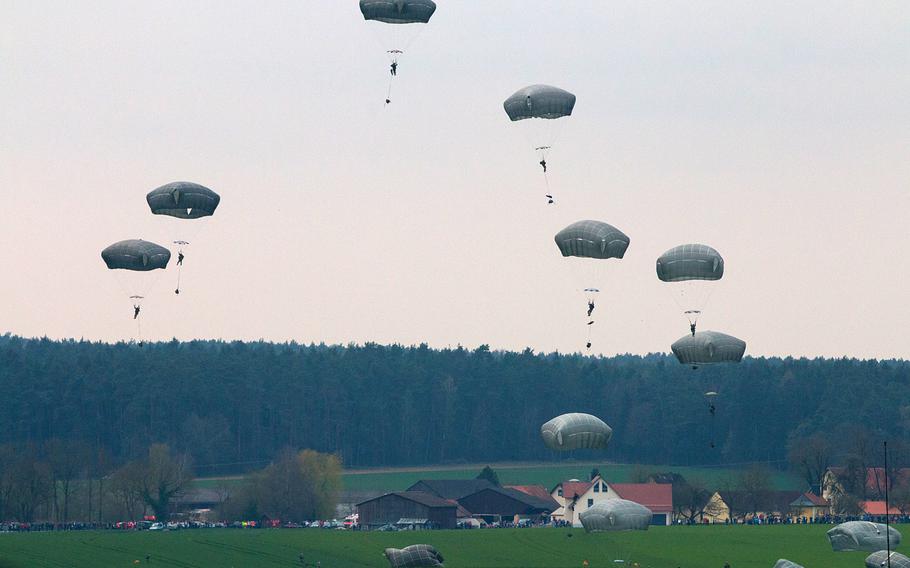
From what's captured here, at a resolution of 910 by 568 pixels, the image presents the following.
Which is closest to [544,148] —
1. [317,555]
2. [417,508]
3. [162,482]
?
[317,555]

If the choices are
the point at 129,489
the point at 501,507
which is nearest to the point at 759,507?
the point at 501,507

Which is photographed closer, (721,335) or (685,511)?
(721,335)

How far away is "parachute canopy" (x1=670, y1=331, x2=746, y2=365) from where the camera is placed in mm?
90062

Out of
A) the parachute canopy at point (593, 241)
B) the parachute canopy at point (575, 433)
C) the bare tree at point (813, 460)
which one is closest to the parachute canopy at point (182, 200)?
the parachute canopy at point (593, 241)

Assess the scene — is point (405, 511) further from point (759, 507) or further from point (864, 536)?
point (864, 536)

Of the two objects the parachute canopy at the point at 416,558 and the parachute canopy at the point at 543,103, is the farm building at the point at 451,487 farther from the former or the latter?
the parachute canopy at the point at 543,103

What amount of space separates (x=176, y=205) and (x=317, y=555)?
3222 centimetres

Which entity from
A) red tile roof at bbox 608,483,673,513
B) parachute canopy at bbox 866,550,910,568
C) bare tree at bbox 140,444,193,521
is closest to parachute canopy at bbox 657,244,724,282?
parachute canopy at bbox 866,550,910,568

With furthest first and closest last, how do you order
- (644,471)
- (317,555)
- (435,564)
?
(644,471) → (317,555) → (435,564)

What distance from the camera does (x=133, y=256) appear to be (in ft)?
299

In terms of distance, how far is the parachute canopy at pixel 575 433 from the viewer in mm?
90375

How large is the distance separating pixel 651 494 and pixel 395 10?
89426mm

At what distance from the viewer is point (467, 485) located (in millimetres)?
165250

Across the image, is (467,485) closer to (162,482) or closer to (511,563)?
(162,482)
